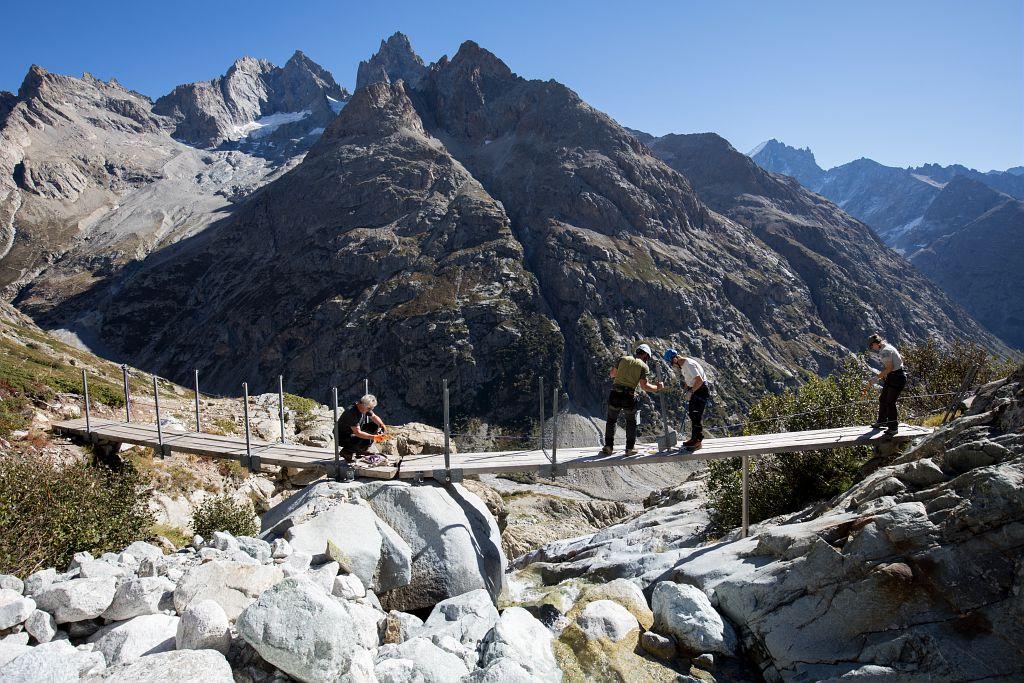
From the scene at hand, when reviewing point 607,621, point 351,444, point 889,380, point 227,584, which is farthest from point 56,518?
point 889,380

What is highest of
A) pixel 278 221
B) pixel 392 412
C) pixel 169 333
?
pixel 278 221

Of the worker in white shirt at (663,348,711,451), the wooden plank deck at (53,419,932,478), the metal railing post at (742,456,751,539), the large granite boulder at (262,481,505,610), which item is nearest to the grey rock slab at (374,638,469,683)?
the large granite boulder at (262,481,505,610)

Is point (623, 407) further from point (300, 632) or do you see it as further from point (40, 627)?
point (40, 627)

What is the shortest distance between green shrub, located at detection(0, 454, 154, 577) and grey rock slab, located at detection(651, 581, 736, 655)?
1117 centimetres

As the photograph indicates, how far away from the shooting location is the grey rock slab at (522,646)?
828 centimetres

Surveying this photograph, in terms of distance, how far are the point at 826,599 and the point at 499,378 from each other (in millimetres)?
119594

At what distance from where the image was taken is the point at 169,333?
155 m

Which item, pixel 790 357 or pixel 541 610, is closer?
pixel 541 610

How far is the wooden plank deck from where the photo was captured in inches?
540

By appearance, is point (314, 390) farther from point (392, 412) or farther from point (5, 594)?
point (5, 594)

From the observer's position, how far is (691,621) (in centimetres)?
997

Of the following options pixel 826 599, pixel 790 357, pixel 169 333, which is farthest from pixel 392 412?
pixel 826 599

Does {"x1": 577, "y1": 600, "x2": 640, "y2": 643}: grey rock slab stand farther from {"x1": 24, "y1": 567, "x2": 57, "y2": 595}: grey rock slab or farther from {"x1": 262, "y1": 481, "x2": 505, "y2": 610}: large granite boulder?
{"x1": 24, "y1": 567, "x2": 57, "y2": 595}: grey rock slab

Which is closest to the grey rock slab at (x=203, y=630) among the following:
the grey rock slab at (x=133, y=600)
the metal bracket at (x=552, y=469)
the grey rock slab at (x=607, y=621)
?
the grey rock slab at (x=133, y=600)
